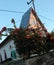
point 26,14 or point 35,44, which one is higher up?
point 26,14

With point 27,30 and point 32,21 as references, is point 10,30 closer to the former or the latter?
point 27,30

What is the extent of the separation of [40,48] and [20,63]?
3835 millimetres

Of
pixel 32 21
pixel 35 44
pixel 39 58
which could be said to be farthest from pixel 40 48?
pixel 32 21

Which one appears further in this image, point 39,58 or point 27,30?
point 27,30

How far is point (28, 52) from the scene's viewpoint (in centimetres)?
2138

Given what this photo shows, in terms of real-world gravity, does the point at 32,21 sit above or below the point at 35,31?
above

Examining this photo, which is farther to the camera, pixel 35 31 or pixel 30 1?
pixel 30 1

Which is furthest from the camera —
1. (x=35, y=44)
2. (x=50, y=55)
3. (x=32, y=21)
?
(x=32, y=21)

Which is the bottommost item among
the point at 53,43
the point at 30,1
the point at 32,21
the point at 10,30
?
the point at 53,43

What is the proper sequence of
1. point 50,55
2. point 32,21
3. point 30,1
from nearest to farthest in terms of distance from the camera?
1. point 50,55
2. point 30,1
3. point 32,21

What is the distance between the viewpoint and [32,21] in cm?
3209

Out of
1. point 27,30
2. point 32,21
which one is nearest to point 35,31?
point 27,30

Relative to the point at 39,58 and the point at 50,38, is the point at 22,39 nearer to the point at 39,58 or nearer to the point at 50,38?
the point at 50,38

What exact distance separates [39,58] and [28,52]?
14.6 ft
